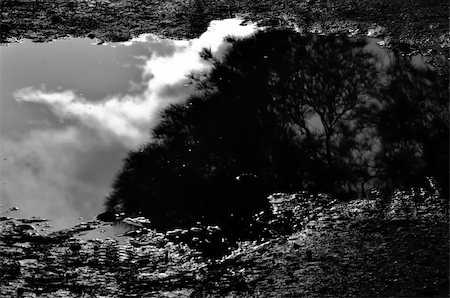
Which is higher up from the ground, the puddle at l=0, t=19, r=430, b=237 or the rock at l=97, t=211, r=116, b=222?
the puddle at l=0, t=19, r=430, b=237

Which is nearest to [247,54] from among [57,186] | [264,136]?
[264,136]

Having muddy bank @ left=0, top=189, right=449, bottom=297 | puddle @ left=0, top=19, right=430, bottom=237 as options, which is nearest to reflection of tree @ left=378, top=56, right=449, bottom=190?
muddy bank @ left=0, top=189, right=449, bottom=297

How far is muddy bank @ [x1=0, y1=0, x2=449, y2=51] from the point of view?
18.7 feet

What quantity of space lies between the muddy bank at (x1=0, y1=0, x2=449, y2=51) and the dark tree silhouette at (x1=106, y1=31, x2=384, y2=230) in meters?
0.58

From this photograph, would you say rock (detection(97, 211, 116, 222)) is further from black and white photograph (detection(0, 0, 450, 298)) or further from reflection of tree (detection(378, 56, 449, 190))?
reflection of tree (detection(378, 56, 449, 190))

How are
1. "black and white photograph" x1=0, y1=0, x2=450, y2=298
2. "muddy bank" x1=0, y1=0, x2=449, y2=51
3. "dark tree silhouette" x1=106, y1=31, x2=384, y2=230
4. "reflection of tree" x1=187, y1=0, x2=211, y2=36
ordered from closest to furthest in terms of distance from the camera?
1. "black and white photograph" x1=0, y1=0, x2=450, y2=298
2. "dark tree silhouette" x1=106, y1=31, x2=384, y2=230
3. "muddy bank" x1=0, y1=0, x2=449, y2=51
4. "reflection of tree" x1=187, y1=0, x2=211, y2=36

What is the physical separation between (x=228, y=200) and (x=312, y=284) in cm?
99

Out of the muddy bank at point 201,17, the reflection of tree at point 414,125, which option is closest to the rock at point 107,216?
the reflection of tree at point 414,125

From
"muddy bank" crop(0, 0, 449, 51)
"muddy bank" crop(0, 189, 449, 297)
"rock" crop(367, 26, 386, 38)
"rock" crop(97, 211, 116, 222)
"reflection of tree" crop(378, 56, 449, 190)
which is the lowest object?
"muddy bank" crop(0, 189, 449, 297)

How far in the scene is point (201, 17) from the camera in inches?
245

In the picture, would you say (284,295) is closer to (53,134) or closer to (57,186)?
(57,186)

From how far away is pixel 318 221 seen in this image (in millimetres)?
3213

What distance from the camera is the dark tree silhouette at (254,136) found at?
11.6 feet

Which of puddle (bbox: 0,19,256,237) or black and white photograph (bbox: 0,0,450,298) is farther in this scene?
puddle (bbox: 0,19,256,237)
